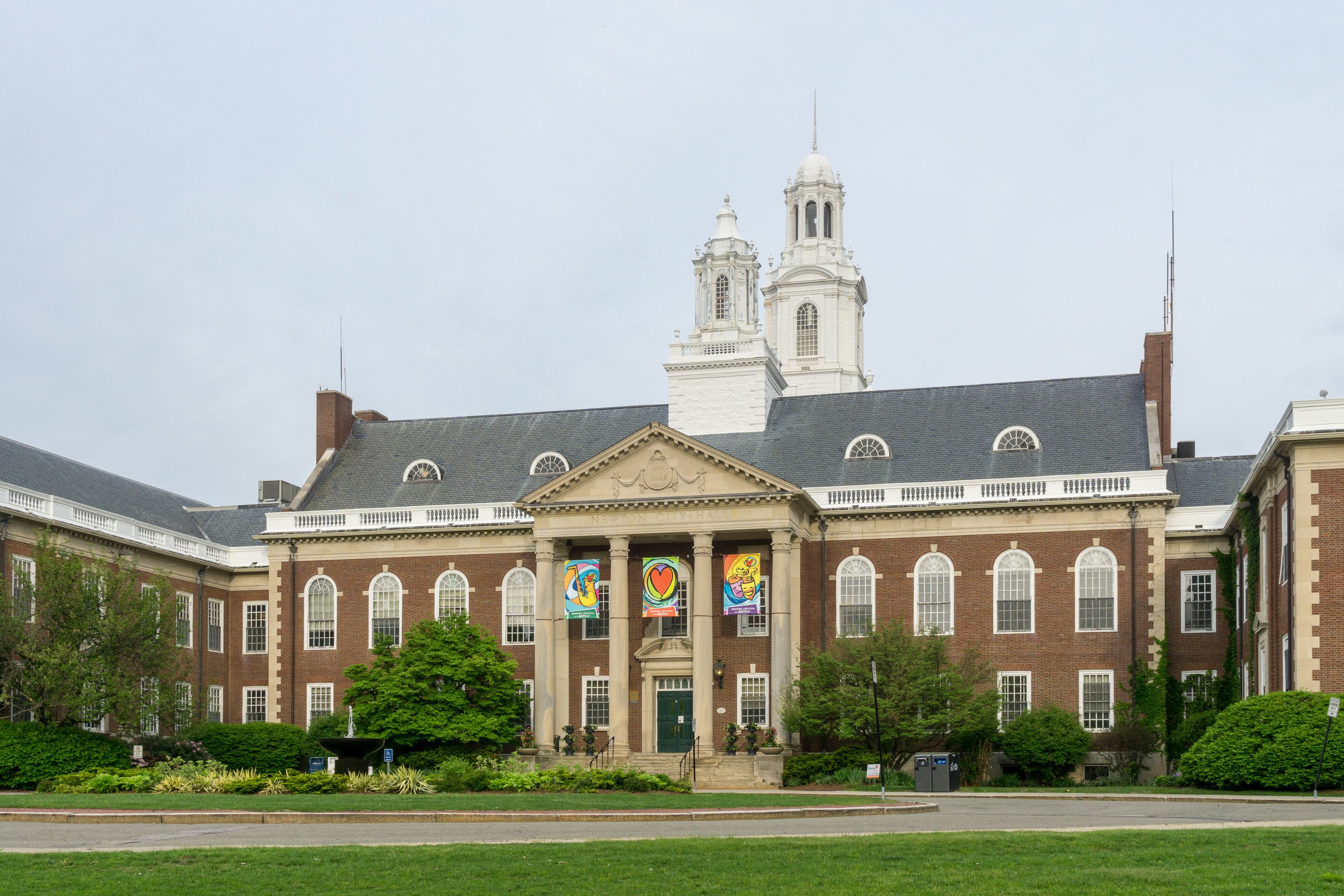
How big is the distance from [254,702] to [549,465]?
560 inches

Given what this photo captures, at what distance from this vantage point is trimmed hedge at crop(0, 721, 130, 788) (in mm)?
41531

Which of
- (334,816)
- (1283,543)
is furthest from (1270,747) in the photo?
(334,816)

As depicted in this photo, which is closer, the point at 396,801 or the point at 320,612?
the point at 396,801

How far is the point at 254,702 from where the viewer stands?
59.5m

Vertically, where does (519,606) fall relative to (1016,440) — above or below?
below

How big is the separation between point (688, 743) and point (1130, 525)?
15861mm

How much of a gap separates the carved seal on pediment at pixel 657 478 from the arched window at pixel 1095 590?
12293 mm

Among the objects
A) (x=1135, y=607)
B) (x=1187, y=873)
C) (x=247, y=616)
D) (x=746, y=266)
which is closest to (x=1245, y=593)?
(x=1135, y=607)

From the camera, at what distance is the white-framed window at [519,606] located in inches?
2178

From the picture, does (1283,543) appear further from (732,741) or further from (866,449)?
(732,741)

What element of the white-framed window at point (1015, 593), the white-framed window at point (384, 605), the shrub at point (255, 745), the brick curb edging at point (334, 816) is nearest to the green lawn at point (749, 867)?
the brick curb edging at point (334, 816)

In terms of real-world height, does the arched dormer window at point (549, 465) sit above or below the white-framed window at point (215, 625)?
above

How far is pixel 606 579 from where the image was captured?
54.5 meters

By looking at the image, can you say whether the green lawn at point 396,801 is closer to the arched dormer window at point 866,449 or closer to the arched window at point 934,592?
the arched window at point 934,592
